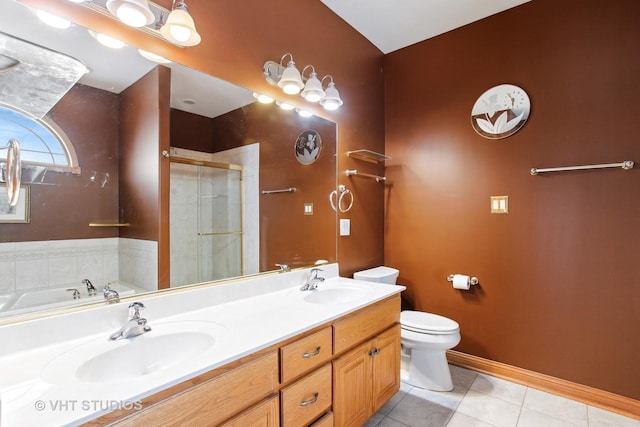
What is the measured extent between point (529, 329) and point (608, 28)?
6.53 feet

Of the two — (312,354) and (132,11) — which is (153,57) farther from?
(312,354)

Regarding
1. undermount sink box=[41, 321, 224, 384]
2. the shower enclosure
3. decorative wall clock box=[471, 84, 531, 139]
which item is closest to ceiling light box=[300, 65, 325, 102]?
the shower enclosure

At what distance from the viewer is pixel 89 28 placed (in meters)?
1.09

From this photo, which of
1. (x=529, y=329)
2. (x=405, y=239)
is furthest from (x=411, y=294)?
(x=529, y=329)

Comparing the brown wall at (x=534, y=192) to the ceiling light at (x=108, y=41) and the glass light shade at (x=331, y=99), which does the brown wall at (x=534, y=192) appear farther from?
the ceiling light at (x=108, y=41)

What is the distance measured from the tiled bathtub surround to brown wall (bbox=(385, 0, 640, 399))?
2.05m

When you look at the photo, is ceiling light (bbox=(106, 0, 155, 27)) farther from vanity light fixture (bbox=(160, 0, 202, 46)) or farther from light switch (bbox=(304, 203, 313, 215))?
light switch (bbox=(304, 203, 313, 215))

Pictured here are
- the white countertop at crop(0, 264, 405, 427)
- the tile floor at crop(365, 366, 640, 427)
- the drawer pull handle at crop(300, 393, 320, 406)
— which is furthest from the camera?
the tile floor at crop(365, 366, 640, 427)

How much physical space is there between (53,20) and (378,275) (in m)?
2.18

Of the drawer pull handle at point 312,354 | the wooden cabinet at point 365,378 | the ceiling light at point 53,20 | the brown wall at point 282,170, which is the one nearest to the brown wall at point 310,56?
the ceiling light at point 53,20

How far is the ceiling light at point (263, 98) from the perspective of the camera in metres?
1.67

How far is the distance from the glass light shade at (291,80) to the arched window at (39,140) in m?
1.06

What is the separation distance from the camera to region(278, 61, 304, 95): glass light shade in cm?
170

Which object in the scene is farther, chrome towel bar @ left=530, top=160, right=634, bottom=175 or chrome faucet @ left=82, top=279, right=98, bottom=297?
chrome towel bar @ left=530, top=160, right=634, bottom=175
